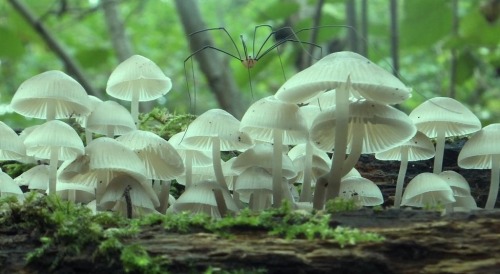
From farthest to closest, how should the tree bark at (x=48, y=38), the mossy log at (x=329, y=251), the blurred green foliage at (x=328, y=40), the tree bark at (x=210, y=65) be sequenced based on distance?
the tree bark at (x=48, y=38) → the tree bark at (x=210, y=65) → the blurred green foliage at (x=328, y=40) → the mossy log at (x=329, y=251)

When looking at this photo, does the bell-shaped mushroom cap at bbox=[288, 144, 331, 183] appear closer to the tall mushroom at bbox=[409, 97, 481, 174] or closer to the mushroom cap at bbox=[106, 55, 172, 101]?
the tall mushroom at bbox=[409, 97, 481, 174]

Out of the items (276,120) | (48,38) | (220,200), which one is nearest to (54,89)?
(220,200)

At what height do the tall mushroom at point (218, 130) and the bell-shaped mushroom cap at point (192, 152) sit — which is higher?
the tall mushroom at point (218, 130)

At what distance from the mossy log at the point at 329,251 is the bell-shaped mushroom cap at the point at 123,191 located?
0.41 m

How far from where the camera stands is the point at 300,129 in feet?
7.62

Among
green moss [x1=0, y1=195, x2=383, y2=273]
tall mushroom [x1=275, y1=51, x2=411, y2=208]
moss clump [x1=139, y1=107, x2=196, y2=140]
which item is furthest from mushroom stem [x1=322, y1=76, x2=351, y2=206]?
moss clump [x1=139, y1=107, x2=196, y2=140]

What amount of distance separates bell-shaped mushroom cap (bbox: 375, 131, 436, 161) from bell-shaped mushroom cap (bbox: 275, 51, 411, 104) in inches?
17.6

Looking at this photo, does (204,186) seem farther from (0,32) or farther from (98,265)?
(0,32)

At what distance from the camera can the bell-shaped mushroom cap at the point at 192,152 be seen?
2660mm

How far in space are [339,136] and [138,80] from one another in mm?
1209

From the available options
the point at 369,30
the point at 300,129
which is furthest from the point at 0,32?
the point at 300,129

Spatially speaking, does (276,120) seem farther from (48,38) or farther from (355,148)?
(48,38)

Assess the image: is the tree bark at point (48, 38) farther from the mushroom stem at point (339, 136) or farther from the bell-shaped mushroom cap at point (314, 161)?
the mushroom stem at point (339, 136)

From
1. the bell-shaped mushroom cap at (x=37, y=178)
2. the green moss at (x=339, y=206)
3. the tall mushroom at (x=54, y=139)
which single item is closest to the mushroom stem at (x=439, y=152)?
the green moss at (x=339, y=206)
